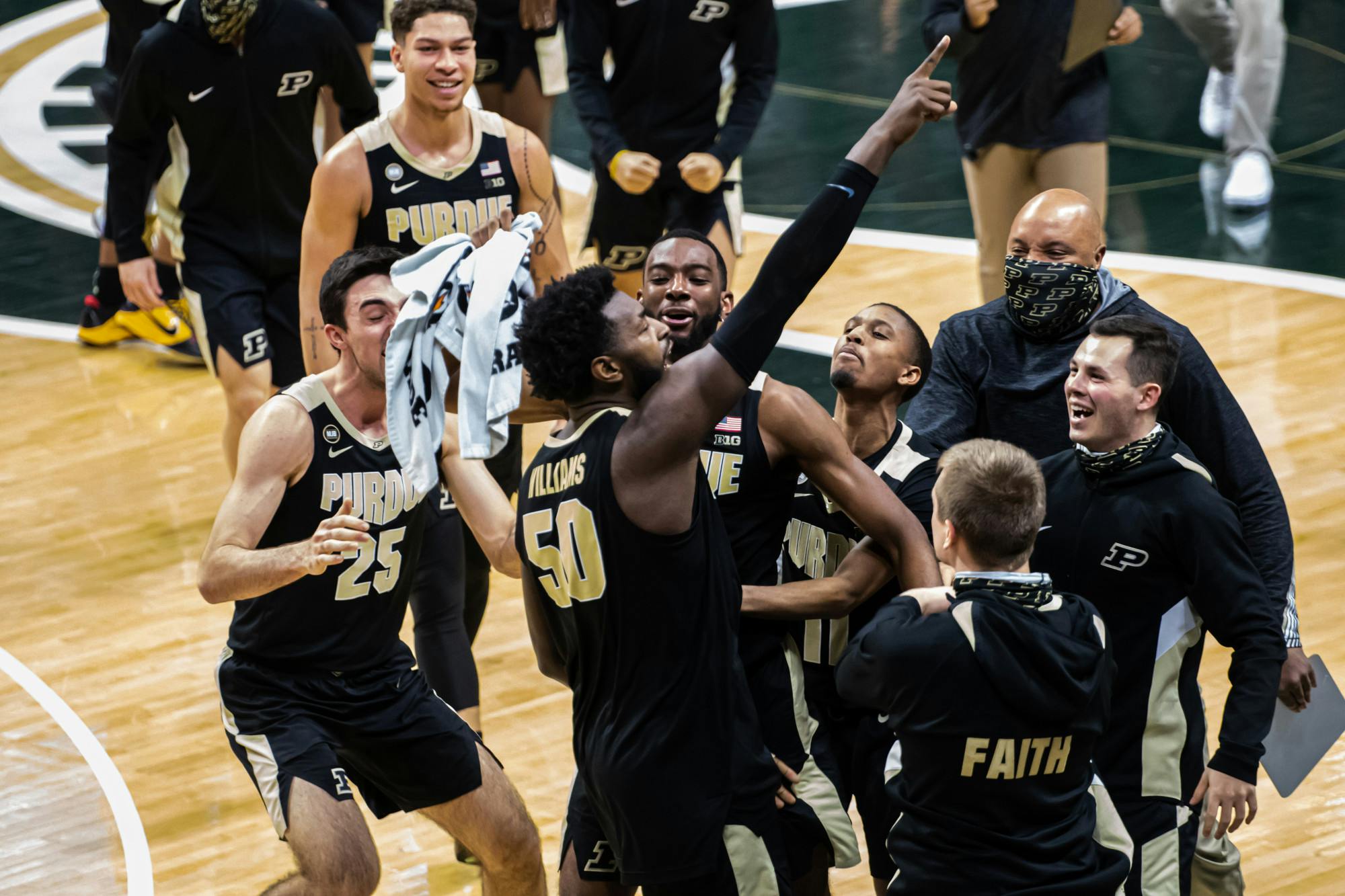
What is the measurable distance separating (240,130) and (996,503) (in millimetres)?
4862

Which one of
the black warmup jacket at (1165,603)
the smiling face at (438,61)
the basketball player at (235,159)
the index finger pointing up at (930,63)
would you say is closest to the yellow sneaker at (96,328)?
the basketball player at (235,159)

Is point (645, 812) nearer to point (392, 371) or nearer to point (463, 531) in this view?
point (392, 371)

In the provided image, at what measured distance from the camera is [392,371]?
399 centimetres

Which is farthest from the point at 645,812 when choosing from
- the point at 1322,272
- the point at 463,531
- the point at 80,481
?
the point at 1322,272

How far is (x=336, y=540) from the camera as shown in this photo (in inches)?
162

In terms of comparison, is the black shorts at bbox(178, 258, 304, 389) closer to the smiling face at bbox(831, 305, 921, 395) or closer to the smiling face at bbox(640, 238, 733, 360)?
the smiling face at bbox(640, 238, 733, 360)

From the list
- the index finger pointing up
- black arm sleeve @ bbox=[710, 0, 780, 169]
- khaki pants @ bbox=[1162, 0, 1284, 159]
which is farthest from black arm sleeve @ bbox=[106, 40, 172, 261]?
khaki pants @ bbox=[1162, 0, 1284, 159]

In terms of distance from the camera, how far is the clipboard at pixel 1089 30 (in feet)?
25.3

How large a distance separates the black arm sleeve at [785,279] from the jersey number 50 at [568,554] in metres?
0.48

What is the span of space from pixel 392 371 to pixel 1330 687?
2.50 metres

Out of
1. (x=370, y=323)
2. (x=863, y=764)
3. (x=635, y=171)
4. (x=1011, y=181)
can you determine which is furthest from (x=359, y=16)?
(x=863, y=764)

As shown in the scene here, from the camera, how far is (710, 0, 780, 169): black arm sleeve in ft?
25.7

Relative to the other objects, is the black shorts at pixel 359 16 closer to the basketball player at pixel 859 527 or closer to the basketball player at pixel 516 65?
the basketball player at pixel 516 65

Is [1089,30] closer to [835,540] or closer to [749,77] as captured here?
[749,77]
